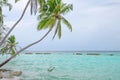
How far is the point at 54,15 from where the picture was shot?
26.8 meters

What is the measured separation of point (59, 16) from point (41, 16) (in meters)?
1.85

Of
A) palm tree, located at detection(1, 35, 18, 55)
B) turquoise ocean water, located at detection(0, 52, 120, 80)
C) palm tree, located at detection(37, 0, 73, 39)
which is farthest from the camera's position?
palm tree, located at detection(1, 35, 18, 55)

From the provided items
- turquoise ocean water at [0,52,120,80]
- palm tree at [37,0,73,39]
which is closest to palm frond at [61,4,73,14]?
palm tree at [37,0,73,39]

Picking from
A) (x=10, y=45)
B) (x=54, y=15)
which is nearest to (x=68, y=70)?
(x=10, y=45)

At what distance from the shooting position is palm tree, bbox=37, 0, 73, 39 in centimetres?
2603

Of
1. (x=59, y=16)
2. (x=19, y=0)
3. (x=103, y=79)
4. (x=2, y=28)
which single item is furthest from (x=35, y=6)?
(x=103, y=79)

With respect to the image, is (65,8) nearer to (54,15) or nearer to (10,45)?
(54,15)

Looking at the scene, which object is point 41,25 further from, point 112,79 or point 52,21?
point 112,79

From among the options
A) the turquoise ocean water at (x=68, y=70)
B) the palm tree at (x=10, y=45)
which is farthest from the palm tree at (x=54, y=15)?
the palm tree at (x=10, y=45)

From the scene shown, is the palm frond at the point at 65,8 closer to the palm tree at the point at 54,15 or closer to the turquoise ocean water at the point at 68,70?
the palm tree at the point at 54,15

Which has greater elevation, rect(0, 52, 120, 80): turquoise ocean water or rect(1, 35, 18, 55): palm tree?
rect(1, 35, 18, 55): palm tree

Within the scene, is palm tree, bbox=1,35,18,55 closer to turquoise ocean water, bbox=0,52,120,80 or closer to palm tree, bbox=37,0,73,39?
turquoise ocean water, bbox=0,52,120,80

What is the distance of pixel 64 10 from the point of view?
26875mm

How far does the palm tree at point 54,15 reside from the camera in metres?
26.0
